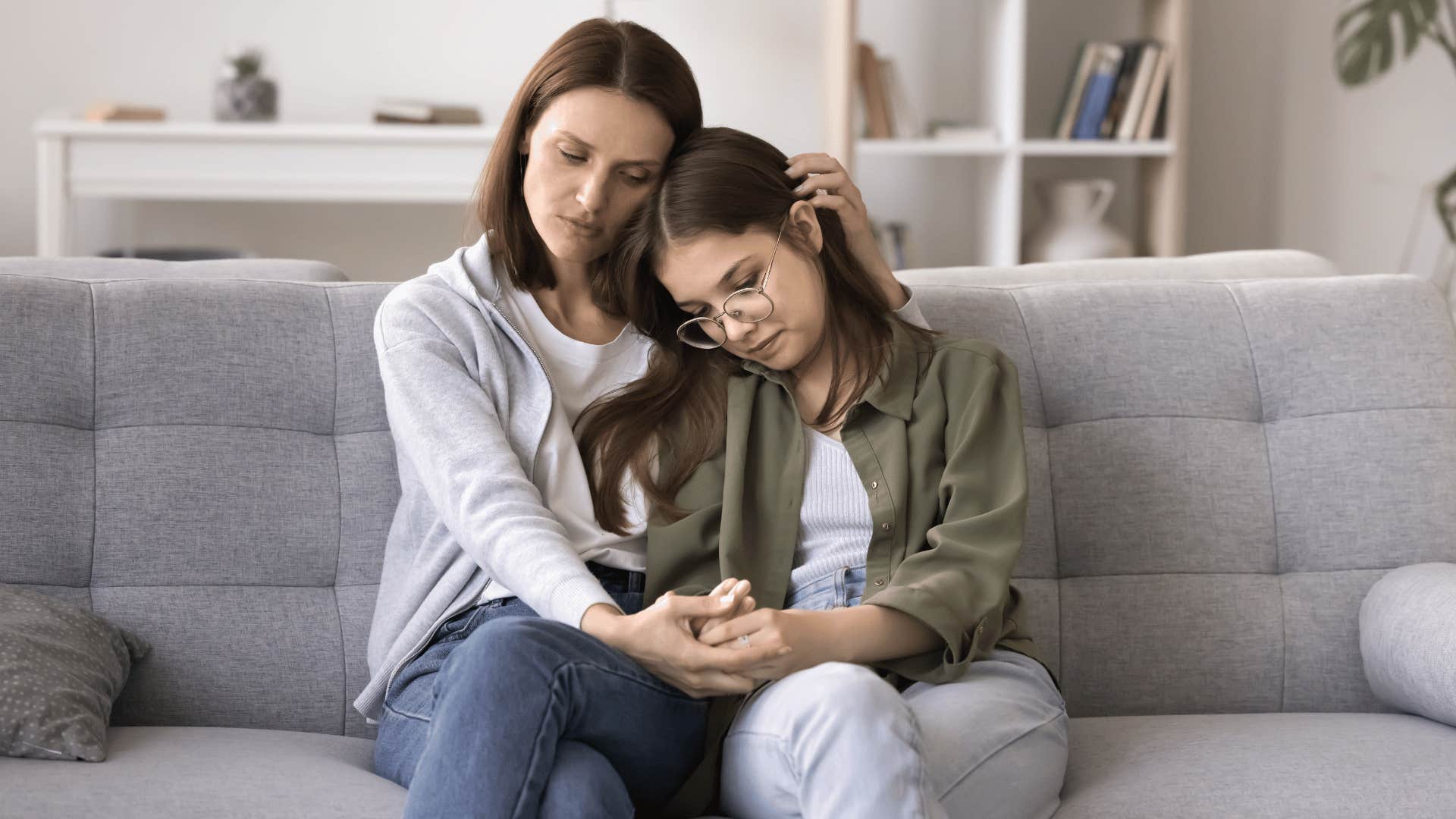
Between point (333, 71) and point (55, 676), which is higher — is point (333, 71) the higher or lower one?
the higher one

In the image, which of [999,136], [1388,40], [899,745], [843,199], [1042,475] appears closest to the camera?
[899,745]

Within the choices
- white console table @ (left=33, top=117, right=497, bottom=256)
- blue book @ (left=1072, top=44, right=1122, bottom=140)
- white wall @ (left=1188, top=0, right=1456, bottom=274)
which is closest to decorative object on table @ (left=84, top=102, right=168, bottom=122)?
white console table @ (left=33, top=117, right=497, bottom=256)

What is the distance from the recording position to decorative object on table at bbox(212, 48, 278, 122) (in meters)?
3.29

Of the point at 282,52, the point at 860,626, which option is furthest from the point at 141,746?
the point at 282,52

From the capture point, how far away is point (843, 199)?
1.58 m

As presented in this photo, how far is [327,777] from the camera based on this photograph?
4.45 feet

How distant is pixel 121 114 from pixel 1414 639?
2925 mm

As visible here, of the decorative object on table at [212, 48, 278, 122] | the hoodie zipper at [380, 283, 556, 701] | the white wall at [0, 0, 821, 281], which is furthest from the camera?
the white wall at [0, 0, 821, 281]

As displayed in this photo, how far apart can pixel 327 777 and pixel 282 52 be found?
106 inches

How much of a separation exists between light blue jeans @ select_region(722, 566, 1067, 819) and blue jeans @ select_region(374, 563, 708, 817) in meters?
0.07

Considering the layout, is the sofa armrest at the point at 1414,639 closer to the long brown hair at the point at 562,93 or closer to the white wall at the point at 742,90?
the long brown hair at the point at 562,93

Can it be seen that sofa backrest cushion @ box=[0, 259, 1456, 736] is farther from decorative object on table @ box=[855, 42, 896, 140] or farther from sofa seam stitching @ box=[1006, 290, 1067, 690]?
decorative object on table @ box=[855, 42, 896, 140]

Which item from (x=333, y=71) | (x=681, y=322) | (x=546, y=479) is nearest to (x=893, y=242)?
(x=333, y=71)

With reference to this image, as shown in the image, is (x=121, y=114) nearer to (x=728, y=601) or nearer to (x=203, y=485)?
(x=203, y=485)
